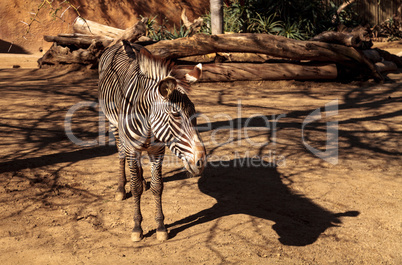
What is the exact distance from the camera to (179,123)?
3.42m

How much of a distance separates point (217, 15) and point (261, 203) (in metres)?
7.47

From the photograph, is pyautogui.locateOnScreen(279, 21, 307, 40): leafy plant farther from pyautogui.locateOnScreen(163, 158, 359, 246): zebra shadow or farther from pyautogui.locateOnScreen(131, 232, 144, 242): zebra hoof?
pyautogui.locateOnScreen(131, 232, 144, 242): zebra hoof

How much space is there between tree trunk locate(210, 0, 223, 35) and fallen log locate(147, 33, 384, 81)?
1.18 metres

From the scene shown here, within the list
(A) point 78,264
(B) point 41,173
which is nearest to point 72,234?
(A) point 78,264

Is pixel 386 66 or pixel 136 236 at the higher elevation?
pixel 386 66

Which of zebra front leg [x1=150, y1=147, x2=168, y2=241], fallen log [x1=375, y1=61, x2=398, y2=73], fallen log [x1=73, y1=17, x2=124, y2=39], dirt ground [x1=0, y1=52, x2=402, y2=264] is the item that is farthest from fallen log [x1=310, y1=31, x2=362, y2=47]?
zebra front leg [x1=150, y1=147, x2=168, y2=241]

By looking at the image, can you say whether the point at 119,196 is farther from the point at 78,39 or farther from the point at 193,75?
the point at 78,39

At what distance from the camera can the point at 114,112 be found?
15.4ft

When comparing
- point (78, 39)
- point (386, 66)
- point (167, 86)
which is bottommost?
point (167, 86)

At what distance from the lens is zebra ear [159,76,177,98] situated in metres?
3.36

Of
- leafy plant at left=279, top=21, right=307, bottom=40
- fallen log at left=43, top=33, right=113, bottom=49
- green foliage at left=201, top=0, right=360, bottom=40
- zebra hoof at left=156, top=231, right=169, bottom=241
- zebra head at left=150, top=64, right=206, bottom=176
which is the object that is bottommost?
zebra hoof at left=156, top=231, right=169, bottom=241

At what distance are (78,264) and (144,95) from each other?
153 cm

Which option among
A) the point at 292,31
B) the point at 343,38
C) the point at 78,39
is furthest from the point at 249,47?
the point at 78,39

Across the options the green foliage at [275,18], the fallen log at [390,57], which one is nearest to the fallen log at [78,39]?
the green foliage at [275,18]
